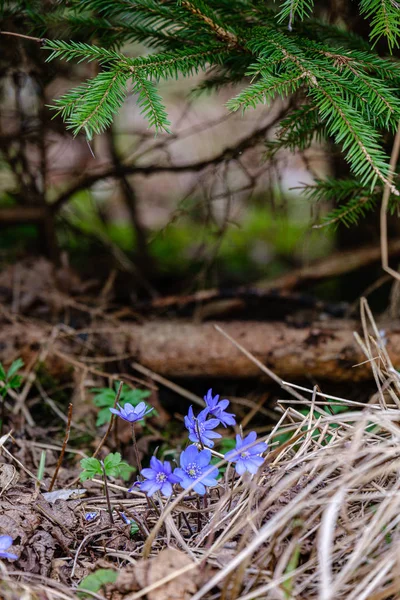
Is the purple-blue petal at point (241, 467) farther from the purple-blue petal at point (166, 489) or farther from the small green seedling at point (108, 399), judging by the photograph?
the small green seedling at point (108, 399)

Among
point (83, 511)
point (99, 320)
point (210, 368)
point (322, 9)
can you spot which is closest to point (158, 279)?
point (99, 320)

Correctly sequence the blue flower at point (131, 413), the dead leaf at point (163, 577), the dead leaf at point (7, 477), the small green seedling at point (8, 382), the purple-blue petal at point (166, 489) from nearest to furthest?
the dead leaf at point (163, 577)
the purple-blue petal at point (166, 489)
the blue flower at point (131, 413)
the dead leaf at point (7, 477)
the small green seedling at point (8, 382)

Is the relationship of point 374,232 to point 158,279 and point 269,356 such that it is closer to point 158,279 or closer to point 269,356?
point 269,356

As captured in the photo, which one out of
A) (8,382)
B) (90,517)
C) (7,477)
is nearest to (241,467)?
(90,517)

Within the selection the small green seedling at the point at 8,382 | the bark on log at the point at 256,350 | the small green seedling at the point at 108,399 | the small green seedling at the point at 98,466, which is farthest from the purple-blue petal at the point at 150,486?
the bark on log at the point at 256,350

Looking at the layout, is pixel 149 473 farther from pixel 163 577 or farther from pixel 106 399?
pixel 106 399

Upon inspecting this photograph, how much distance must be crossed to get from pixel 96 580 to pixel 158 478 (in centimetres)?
29

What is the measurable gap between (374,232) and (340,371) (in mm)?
910

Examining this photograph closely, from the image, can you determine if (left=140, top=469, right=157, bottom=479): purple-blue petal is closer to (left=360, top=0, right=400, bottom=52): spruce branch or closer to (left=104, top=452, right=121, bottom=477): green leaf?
(left=104, top=452, right=121, bottom=477): green leaf

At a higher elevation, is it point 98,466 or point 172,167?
point 172,167

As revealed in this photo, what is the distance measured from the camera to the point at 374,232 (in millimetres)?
2953

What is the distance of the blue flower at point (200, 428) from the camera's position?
155 centimetres

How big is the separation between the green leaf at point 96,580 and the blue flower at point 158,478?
21cm

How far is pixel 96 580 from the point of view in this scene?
4.33ft
